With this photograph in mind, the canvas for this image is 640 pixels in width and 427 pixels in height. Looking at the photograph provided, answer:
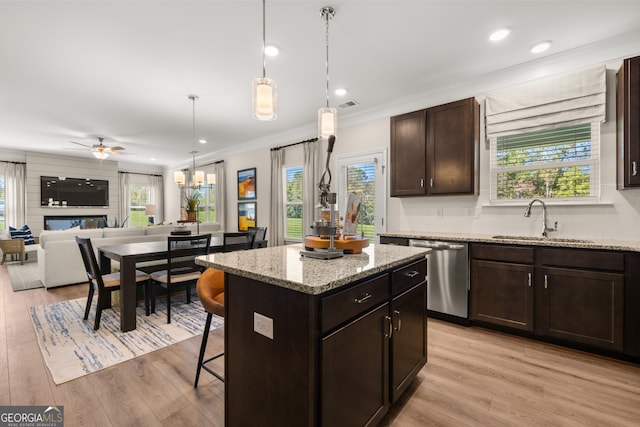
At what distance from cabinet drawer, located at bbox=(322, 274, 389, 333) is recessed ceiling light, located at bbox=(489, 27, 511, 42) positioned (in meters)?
2.47

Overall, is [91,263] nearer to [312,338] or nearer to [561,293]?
[312,338]

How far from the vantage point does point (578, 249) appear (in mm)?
2465

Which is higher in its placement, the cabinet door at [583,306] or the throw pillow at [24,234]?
the throw pillow at [24,234]

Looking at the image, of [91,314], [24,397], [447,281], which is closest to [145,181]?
[91,314]

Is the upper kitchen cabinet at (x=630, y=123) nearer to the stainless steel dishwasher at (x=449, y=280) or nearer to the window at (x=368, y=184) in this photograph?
the stainless steel dishwasher at (x=449, y=280)

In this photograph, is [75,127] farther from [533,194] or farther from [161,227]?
[533,194]

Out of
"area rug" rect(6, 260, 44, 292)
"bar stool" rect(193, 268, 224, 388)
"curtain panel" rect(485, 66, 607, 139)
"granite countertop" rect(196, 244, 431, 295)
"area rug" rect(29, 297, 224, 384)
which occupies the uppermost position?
"curtain panel" rect(485, 66, 607, 139)

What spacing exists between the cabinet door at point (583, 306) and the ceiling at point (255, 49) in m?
2.12

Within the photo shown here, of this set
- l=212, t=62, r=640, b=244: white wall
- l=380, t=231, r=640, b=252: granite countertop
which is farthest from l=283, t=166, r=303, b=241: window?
l=380, t=231, r=640, b=252: granite countertop

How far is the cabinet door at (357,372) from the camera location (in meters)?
1.18

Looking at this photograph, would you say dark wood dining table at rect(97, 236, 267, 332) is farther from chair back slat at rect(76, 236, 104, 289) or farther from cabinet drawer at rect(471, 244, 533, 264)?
cabinet drawer at rect(471, 244, 533, 264)

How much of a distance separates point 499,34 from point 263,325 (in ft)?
10.1

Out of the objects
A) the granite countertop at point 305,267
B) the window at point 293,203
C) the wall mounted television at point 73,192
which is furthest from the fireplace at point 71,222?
the granite countertop at point 305,267

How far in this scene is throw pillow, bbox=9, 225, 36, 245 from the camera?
6500mm
